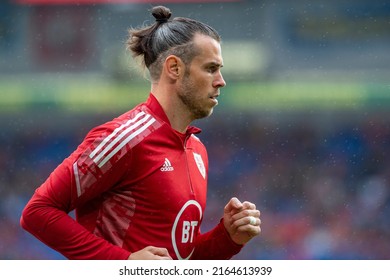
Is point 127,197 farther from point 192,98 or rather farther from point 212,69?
point 212,69

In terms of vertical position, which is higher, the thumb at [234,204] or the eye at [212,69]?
the eye at [212,69]

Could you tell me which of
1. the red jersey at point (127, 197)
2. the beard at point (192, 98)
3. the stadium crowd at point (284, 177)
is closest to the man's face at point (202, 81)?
the beard at point (192, 98)

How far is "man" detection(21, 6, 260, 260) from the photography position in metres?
2.63

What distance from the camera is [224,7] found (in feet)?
42.6

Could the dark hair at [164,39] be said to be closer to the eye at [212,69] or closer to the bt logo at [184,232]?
the eye at [212,69]

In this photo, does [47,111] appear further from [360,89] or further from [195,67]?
[195,67]

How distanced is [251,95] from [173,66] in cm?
951

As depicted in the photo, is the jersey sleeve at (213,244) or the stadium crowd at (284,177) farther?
the stadium crowd at (284,177)

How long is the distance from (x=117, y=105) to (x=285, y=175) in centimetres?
293

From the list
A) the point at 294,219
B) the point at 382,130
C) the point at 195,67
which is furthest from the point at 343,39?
the point at 195,67

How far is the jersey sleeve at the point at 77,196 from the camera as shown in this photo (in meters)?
2.61

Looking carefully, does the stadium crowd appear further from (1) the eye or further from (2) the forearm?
(2) the forearm

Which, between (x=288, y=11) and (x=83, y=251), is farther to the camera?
(x=288, y=11)

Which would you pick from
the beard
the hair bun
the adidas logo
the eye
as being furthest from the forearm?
the hair bun
